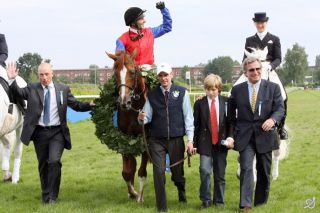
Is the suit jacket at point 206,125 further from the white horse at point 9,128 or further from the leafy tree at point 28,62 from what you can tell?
the leafy tree at point 28,62

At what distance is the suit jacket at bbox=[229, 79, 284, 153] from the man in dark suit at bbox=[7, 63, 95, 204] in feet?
9.44

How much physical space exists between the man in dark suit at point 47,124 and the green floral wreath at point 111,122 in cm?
57

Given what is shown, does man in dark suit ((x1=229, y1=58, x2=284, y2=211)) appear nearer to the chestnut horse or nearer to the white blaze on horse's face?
the chestnut horse

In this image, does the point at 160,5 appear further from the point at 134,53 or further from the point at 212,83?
the point at 212,83

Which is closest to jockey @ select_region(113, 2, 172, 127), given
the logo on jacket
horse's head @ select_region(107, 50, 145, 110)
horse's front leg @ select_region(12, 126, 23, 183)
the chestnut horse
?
the chestnut horse

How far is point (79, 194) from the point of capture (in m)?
8.61

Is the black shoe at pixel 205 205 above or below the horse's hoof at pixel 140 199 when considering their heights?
above

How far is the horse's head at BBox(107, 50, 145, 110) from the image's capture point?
6754 mm

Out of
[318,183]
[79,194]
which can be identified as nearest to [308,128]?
[318,183]

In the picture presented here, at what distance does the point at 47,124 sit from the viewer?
25.2 ft

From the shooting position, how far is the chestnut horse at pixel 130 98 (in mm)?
6844

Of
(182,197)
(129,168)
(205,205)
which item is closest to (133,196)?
(129,168)

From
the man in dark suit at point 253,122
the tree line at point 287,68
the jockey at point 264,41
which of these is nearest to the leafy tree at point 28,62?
the tree line at point 287,68

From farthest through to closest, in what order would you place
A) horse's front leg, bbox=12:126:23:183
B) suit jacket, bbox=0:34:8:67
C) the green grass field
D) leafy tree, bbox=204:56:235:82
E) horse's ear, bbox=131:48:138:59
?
1. leafy tree, bbox=204:56:235:82
2. horse's front leg, bbox=12:126:23:183
3. suit jacket, bbox=0:34:8:67
4. the green grass field
5. horse's ear, bbox=131:48:138:59
